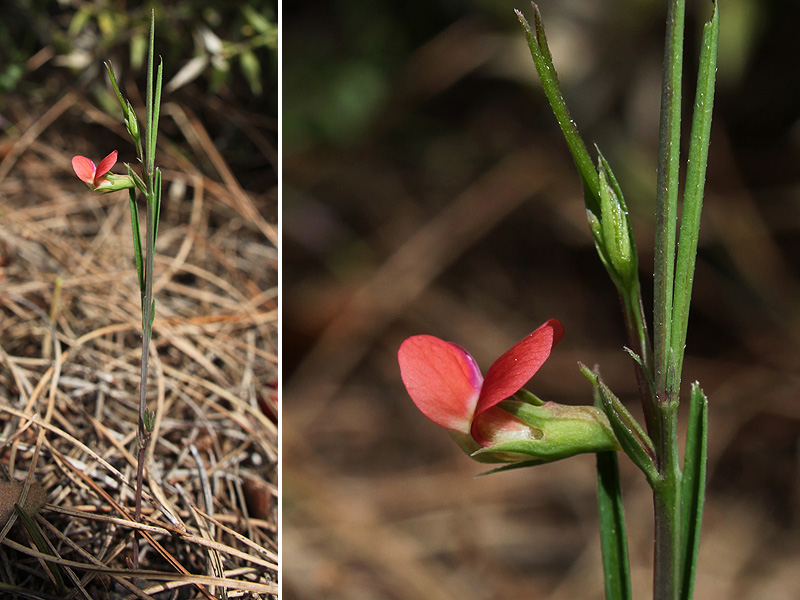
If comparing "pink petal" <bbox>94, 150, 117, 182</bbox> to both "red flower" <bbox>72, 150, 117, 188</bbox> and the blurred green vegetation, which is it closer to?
"red flower" <bbox>72, 150, 117, 188</bbox>

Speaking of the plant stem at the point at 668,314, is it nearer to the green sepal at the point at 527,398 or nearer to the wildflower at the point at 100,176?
the green sepal at the point at 527,398

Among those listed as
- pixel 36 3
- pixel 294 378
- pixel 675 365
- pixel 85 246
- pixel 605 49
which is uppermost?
pixel 605 49

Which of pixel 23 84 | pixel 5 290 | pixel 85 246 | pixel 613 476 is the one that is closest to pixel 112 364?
pixel 5 290

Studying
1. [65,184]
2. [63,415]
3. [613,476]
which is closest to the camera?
[613,476]

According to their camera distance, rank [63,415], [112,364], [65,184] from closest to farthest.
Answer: [63,415] → [112,364] → [65,184]

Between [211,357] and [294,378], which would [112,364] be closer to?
[211,357]
